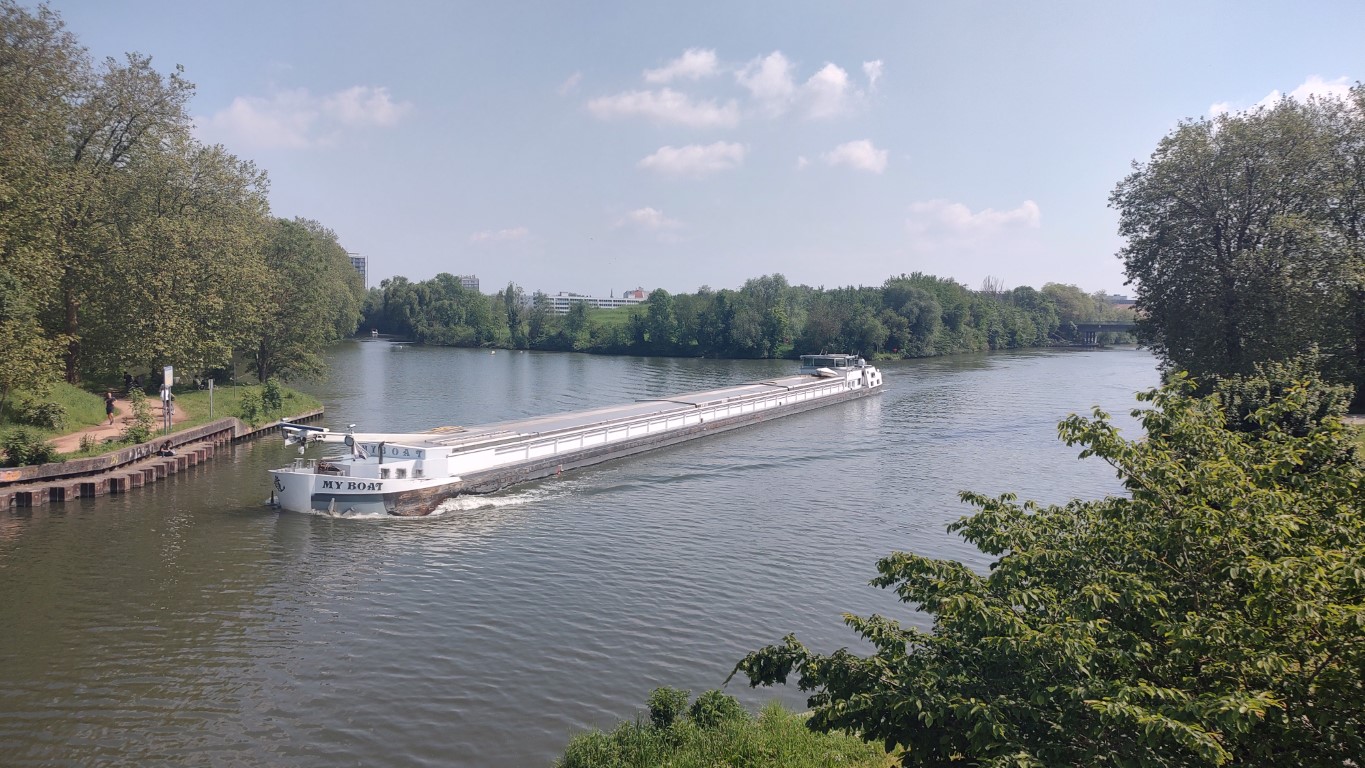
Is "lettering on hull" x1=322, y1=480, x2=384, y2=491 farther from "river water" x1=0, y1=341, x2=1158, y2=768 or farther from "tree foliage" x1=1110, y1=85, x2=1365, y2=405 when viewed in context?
"tree foliage" x1=1110, y1=85, x2=1365, y2=405

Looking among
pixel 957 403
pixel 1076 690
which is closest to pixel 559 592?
pixel 1076 690

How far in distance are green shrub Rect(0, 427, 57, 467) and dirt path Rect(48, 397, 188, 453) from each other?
1.62 m

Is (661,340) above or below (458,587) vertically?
above

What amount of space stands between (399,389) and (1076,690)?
60898 millimetres

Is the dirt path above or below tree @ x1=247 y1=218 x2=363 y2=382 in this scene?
below

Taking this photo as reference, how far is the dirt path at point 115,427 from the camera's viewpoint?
28656 millimetres

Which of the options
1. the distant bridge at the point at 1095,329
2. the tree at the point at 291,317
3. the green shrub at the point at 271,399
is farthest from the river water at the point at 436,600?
the distant bridge at the point at 1095,329

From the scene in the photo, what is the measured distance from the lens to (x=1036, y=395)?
63562mm

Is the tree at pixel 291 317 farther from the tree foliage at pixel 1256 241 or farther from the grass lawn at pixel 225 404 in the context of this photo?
the tree foliage at pixel 1256 241

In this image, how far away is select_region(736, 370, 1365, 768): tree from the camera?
18.8 feet

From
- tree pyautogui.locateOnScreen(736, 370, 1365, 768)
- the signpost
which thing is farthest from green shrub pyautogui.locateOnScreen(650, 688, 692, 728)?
the signpost

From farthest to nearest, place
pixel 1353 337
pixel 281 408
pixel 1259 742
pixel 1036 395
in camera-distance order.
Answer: pixel 1036 395 → pixel 281 408 → pixel 1353 337 → pixel 1259 742

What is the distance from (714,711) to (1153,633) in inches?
249

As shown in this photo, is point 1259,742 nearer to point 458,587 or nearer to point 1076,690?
point 1076,690
